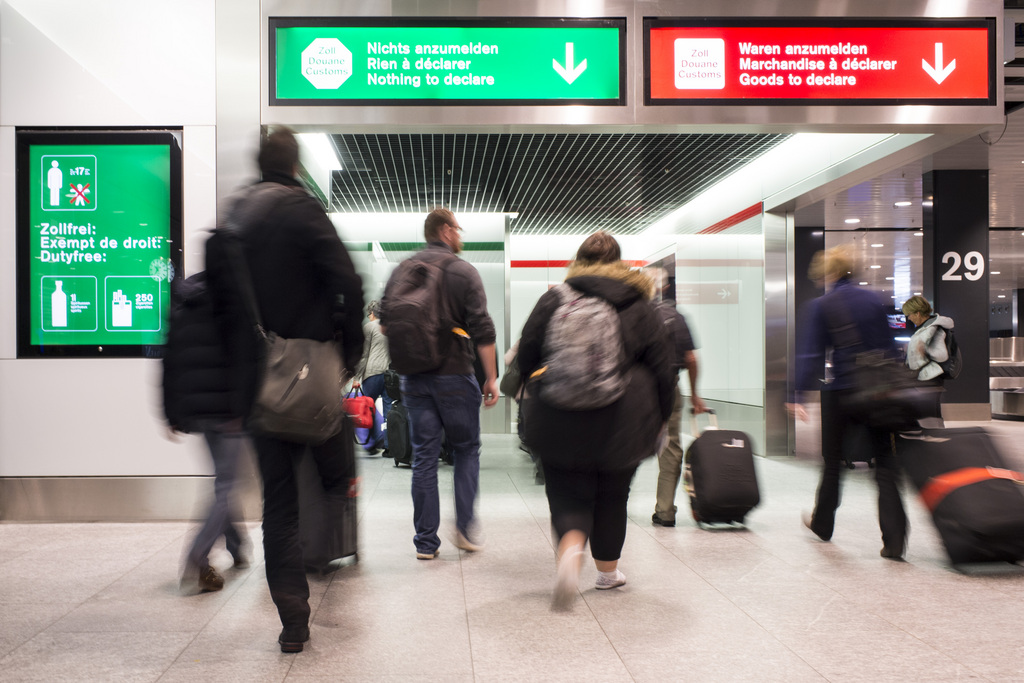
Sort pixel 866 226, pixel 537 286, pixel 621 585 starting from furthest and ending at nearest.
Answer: pixel 866 226
pixel 537 286
pixel 621 585

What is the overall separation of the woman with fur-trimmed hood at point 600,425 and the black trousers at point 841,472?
1.49 metres

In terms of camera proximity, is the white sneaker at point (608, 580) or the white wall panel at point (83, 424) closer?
the white sneaker at point (608, 580)

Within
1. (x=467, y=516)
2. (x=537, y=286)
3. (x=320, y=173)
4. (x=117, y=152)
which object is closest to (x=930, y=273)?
(x=537, y=286)

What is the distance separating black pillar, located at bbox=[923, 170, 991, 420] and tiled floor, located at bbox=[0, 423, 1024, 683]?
28.8 ft

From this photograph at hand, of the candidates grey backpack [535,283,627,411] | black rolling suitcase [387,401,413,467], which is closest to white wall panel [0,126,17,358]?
black rolling suitcase [387,401,413,467]

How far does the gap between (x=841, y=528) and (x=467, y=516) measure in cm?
241

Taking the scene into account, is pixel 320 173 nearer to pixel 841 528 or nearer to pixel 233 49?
pixel 233 49

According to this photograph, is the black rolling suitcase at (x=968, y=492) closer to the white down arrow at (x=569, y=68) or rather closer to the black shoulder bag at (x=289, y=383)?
the white down arrow at (x=569, y=68)

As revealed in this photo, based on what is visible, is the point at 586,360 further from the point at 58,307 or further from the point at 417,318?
the point at 58,307

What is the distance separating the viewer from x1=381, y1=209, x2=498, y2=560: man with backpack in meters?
4.00

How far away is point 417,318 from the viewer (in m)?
3.98

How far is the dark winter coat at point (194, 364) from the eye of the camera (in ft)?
10.3

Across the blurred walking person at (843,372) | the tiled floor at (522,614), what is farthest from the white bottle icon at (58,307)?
the blurred walking person at (843,372)

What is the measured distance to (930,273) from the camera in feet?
41.2
